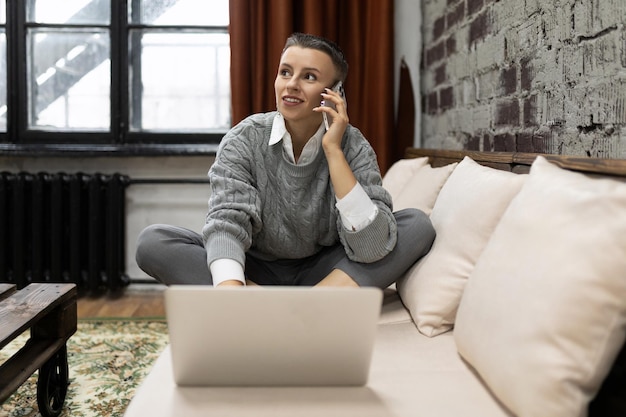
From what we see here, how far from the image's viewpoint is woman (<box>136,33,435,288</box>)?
1.64 meters

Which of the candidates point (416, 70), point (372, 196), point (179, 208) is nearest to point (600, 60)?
point (372, 196)

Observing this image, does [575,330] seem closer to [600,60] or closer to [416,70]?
[600,60]

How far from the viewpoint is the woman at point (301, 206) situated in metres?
1.64

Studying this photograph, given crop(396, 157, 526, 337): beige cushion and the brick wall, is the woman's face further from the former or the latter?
the brick wall

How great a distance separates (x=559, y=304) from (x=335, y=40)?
2379 millimetres

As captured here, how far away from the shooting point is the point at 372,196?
1695mm

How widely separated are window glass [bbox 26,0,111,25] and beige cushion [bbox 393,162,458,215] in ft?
6.17

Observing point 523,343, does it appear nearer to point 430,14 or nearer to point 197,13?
point 430,14

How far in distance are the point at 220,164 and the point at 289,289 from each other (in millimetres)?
891

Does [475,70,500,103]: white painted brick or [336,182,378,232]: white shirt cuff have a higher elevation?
[475,70,500,103]: white painted brick

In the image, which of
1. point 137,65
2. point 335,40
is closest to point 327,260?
point 335,40

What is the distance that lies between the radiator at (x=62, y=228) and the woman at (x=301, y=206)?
1520 mm

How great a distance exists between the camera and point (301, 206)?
69.1 inches

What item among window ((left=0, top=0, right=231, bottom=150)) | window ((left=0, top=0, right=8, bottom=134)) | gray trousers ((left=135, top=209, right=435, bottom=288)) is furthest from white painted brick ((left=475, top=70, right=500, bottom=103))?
window ((left=0, top=0, right=8, bottom=134))
